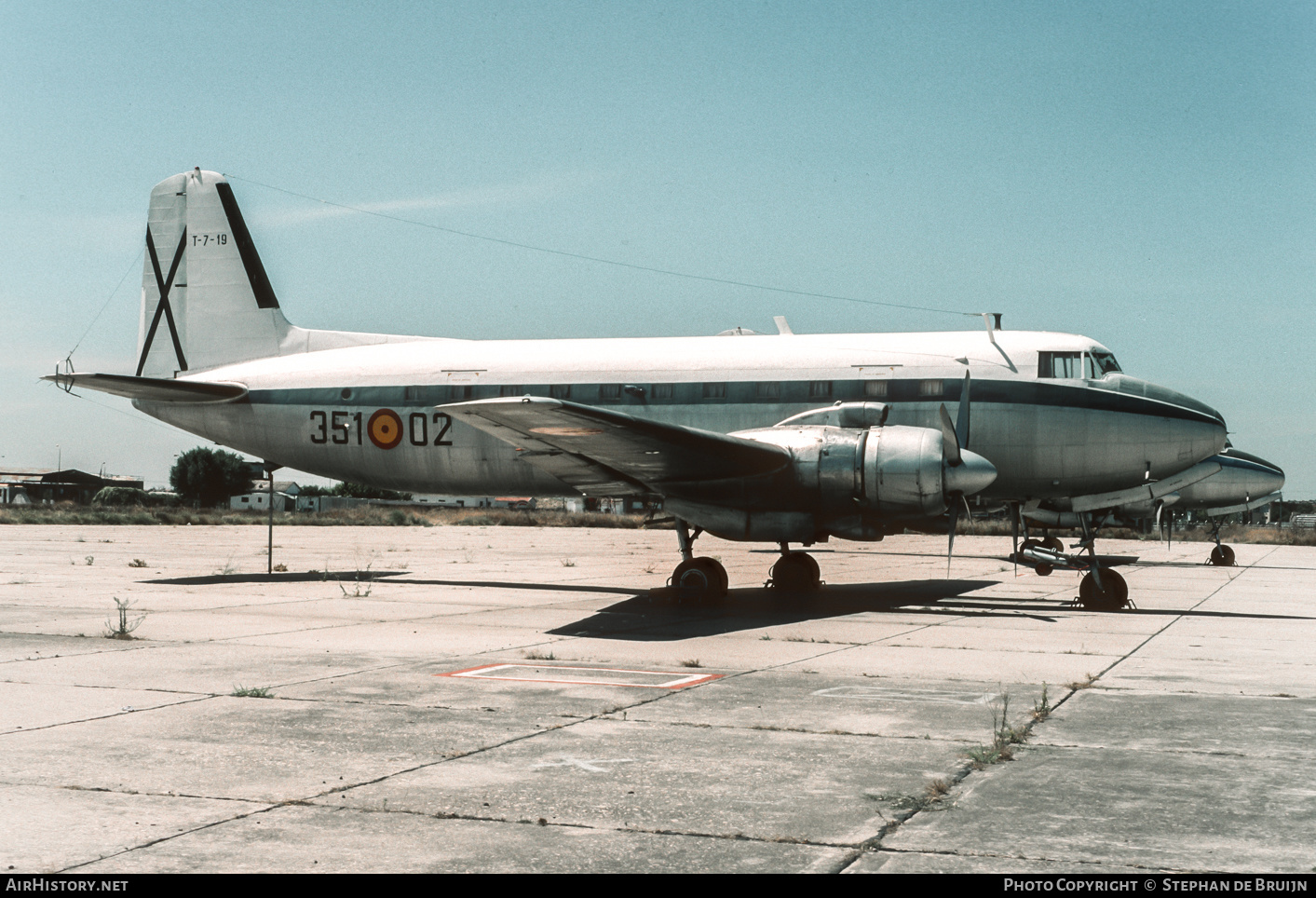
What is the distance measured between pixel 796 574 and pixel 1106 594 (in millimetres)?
5249

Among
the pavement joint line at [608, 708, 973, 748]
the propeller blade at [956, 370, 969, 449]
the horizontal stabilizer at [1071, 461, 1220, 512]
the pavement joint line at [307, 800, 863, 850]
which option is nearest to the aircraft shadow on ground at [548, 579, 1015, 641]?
the horizontal stabilizer at [1071, 461, 1220, 512]

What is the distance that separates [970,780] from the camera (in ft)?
20.9

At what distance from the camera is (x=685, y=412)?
63.9ft

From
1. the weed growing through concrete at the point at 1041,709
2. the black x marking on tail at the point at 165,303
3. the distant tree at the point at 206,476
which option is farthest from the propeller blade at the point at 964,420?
the distant tree at the point at 206,476

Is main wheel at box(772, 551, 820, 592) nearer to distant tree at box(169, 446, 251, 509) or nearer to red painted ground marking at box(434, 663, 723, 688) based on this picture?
red painted ground marking at box(434, 663, 723, 688)

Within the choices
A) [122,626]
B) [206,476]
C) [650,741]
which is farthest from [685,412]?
[206,476]

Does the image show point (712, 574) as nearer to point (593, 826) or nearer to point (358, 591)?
point (358, 591)

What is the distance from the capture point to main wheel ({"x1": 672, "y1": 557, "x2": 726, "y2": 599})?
17234mm

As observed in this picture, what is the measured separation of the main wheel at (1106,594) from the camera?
17.6 m

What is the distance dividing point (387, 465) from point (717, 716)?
48.7ft

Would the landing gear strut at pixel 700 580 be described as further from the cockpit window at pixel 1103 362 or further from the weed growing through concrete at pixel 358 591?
the cockpit window at pixel 1103 362

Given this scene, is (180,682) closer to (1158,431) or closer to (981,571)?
(1158,431)

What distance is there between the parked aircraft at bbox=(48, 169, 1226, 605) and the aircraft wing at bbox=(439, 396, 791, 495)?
5 cm
